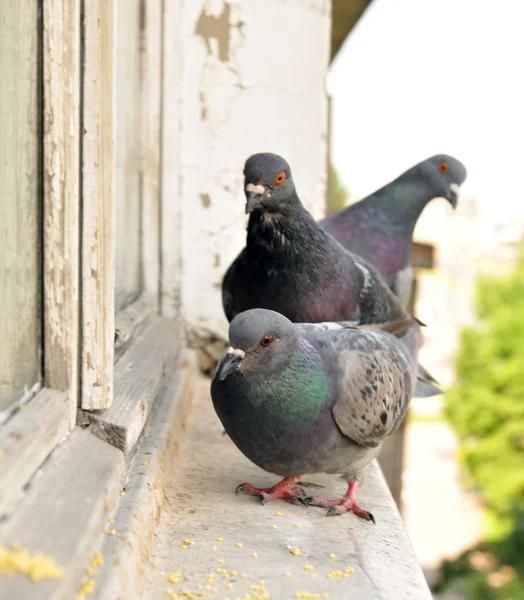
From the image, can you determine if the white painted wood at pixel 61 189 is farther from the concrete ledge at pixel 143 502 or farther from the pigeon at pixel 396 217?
the pigeon at pixel 396 217

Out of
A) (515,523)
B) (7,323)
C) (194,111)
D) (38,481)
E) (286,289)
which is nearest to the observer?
(38,481)

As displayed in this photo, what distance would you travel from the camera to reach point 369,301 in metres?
2.82

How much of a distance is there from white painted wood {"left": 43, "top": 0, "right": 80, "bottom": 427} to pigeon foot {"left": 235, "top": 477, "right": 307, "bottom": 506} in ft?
2.29

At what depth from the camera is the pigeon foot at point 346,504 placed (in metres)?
2.21

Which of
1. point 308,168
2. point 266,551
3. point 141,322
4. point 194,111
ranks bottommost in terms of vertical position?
point 266,551

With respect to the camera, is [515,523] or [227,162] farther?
[515,523]

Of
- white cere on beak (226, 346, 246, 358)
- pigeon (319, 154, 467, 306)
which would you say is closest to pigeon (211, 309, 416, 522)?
white cere on beak (226, 346, 246, 358)

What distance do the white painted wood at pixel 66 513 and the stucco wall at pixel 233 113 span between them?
77.7 inches

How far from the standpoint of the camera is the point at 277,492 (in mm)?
2303

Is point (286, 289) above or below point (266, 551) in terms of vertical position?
above

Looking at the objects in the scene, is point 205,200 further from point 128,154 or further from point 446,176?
point 446,176

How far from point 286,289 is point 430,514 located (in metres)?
14.9

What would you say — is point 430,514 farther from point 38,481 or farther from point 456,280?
point 38,481

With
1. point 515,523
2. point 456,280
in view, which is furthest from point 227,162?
point 456,280
